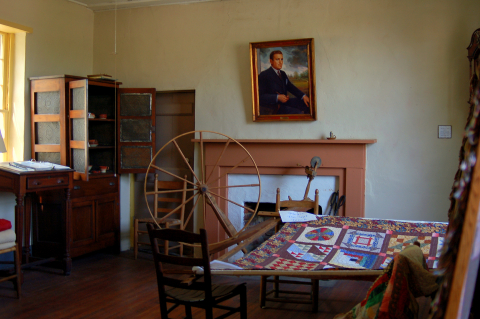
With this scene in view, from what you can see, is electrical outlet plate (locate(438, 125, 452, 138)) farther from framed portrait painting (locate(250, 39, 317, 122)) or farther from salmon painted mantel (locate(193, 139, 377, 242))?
framed portrait painting (locate(250, 39, 317, 122))

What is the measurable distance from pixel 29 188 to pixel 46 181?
18 centimetres

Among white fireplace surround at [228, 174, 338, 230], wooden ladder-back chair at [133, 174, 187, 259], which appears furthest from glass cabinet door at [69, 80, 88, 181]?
white fireplace surround at [228, 174, 338, 230]

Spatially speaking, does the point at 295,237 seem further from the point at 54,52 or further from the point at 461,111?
the point at 54,52

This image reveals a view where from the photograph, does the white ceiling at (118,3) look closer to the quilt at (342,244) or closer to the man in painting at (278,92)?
the man in painting at (278,92)

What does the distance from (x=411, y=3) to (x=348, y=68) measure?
0.80 m

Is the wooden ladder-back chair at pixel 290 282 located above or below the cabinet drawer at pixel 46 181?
below

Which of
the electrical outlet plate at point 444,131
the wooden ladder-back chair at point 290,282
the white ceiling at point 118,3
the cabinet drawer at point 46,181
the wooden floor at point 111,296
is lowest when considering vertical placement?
the wooden floor at point 111,296

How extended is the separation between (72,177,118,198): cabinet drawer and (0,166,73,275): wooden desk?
34 cm

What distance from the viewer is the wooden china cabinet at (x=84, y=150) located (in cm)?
436

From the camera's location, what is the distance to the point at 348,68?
4.21m

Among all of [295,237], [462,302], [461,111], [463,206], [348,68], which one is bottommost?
[295,237]

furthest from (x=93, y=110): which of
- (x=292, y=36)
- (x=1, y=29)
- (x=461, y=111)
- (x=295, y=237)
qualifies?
(x=461, y=111)

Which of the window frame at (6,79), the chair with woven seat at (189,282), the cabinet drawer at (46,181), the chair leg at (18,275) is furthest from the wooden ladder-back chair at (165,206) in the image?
the chair with woven seat at (189,282)

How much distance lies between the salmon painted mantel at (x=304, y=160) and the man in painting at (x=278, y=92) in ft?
1.14
